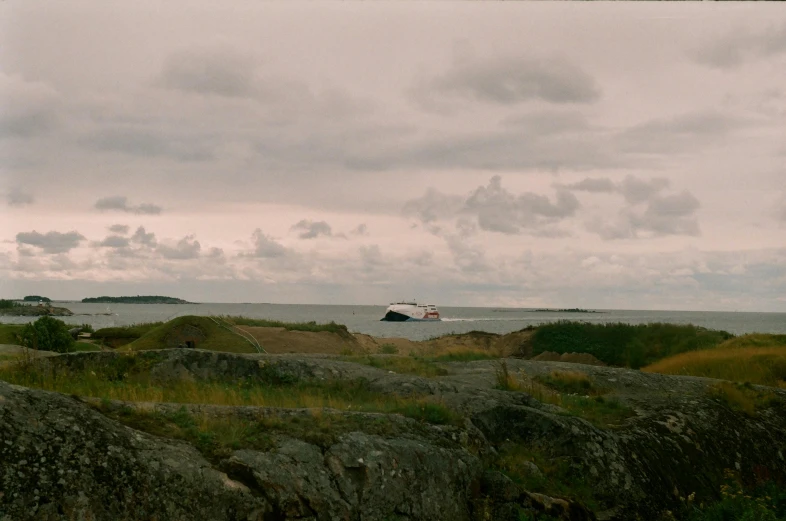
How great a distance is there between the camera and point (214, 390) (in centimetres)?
1234

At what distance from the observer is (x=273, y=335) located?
3366 centimetres

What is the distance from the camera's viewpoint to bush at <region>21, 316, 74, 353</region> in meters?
24.7

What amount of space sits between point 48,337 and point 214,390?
15.4m

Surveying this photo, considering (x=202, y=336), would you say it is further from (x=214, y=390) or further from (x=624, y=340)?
(x=624, y=340)

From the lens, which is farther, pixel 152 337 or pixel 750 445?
pixel 152 337

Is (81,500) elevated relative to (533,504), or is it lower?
elevated

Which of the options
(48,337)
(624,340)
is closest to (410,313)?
(624,340)

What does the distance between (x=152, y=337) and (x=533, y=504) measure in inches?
857

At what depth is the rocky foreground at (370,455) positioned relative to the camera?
269 inches

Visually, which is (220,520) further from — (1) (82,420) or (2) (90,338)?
(2) (90,338)

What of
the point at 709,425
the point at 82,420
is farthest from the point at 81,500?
the point at 709,425

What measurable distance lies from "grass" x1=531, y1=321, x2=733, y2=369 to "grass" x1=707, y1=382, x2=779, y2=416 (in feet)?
73.3

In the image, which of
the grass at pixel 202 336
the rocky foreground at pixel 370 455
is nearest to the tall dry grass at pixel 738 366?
the rocky foreground at pixel 370 455

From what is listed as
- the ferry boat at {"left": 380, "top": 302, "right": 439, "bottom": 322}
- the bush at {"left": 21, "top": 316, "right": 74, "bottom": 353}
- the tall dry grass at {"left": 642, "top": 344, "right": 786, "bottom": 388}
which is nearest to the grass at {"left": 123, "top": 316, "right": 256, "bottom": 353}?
the bush at {"left": 21, "top": 316, "right": 74, "bottom": 353}
